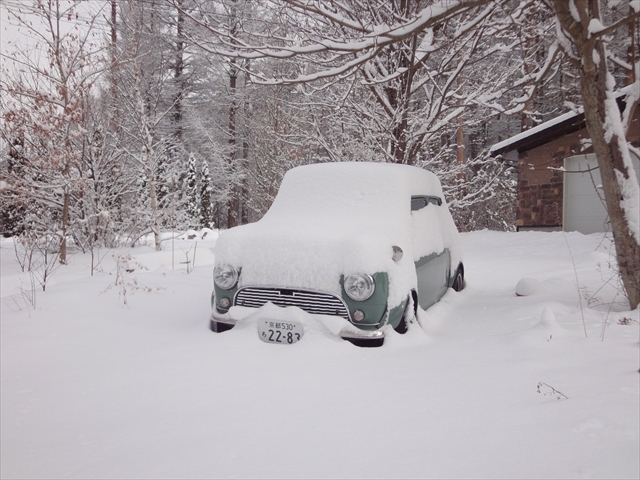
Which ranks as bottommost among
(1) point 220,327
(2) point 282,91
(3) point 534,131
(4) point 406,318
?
(1) point 220,327

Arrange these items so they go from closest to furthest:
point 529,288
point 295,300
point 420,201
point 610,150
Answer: point 295,300, point 610,150, point 420,201, point 529,288

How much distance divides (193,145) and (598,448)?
2585 cm

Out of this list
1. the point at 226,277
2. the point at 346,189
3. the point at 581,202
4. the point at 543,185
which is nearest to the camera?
the point at 226,277

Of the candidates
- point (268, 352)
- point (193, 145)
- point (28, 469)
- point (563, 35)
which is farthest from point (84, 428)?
point (193, 145)

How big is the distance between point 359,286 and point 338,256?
30 cm

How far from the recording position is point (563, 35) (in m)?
4.07

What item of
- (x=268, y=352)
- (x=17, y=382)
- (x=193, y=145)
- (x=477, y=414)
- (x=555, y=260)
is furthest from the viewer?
(x=193, y=145)

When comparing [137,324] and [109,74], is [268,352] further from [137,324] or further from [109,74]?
[109,74]

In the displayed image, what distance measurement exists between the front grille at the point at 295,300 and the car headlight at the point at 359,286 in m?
0.11

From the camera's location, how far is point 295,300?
3713 millimetres

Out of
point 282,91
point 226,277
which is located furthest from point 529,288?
point 282,91

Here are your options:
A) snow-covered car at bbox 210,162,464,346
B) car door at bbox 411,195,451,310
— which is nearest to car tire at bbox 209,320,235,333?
snow-covered car at bbox 210,162,464,346

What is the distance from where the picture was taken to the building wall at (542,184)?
43.5ft

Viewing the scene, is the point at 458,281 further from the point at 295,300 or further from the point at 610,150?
the point at 295,300
